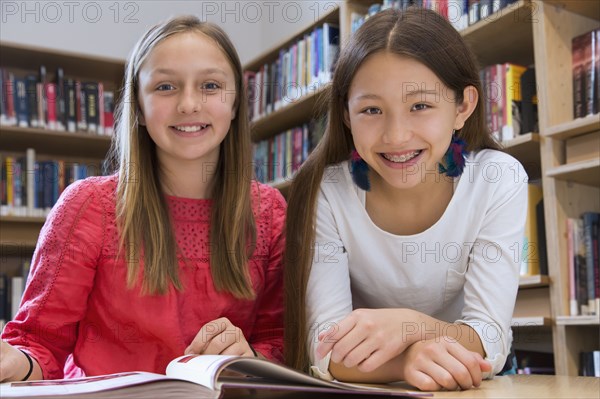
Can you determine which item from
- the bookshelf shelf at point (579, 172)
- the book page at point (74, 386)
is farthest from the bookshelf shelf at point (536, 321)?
the book page at point (74, 386)

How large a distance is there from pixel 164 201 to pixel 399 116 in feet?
1.48

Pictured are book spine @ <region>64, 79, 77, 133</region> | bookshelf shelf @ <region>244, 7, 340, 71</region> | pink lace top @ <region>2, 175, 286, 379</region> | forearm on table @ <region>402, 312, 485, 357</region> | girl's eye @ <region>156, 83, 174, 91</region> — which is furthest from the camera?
book spine @ <region>64, 79, 77, 133</region>

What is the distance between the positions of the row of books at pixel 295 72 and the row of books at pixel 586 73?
0.96 metres

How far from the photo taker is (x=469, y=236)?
109 centimetres

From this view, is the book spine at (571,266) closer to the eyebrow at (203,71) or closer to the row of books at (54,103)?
the eyebrow at (203,71)

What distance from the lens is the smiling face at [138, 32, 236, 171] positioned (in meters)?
1.20

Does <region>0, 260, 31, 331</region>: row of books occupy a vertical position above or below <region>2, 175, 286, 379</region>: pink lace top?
below

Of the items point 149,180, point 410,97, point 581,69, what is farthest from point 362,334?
point 581,69

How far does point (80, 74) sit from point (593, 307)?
2470 mm

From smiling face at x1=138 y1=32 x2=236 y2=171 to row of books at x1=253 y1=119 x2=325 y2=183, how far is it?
142cm

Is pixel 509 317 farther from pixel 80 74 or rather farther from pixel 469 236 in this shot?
pixel 80 74

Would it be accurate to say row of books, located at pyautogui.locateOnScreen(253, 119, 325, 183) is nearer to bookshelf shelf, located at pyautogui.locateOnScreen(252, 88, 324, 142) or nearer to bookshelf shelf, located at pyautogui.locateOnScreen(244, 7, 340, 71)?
bookshelf shelf, located at pyautogui.locateOnScreen(252, 88, 324, 142)

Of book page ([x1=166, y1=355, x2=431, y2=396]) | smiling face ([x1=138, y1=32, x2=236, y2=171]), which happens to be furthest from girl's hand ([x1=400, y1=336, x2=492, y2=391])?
smiling face ([x1=138, y1=32, x2=236, y2=171])

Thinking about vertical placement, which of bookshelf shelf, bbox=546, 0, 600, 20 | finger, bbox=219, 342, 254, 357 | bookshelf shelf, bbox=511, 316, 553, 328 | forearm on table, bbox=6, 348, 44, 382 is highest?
bookshelf shelf, bbox=546, 0, 600, 20
